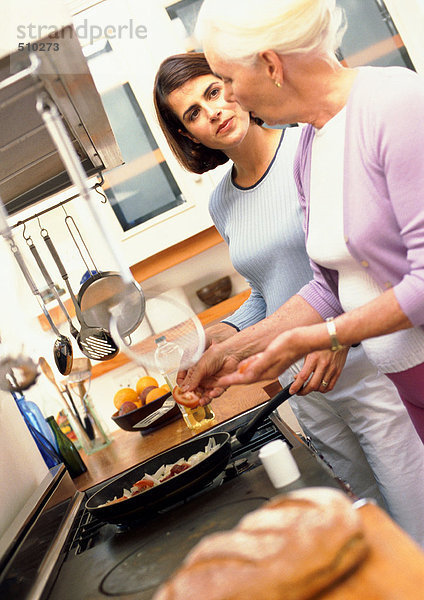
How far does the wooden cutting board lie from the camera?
1.75ft

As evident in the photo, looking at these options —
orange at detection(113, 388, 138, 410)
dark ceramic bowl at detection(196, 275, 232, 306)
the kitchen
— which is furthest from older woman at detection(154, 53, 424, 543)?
dark ceramic bowl at detection(196, 275, 232, 306)

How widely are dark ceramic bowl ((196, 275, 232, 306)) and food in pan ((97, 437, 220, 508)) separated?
1.63 metres

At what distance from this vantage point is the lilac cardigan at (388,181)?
0.84m

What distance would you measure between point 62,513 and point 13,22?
985 mm

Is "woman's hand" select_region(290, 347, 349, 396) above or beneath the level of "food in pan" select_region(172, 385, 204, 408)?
beneath

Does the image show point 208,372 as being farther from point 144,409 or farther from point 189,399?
point 144,409

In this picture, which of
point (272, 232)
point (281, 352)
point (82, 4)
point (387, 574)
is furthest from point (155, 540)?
point (82, 4)

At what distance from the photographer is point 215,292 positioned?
2848mm

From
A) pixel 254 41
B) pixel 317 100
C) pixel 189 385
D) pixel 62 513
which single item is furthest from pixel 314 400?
pixel 254 41

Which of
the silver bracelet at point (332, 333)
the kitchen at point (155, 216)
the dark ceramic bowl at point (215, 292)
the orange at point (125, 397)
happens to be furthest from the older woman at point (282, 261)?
the dark ceramic bowl at point (215, 292)

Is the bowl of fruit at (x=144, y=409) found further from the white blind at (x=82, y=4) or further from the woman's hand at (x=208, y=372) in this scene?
the white blind at (x=82, y=4)

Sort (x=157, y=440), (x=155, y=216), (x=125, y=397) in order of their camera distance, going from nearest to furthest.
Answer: (x=157, y=440) → (x=125, y=397) → (x=155, y=216)

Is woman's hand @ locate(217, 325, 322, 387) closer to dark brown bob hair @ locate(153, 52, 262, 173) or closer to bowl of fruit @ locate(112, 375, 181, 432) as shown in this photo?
dark brown bob hair @ locate(153, 52, 262, 173)

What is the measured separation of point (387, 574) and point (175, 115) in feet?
3.90
